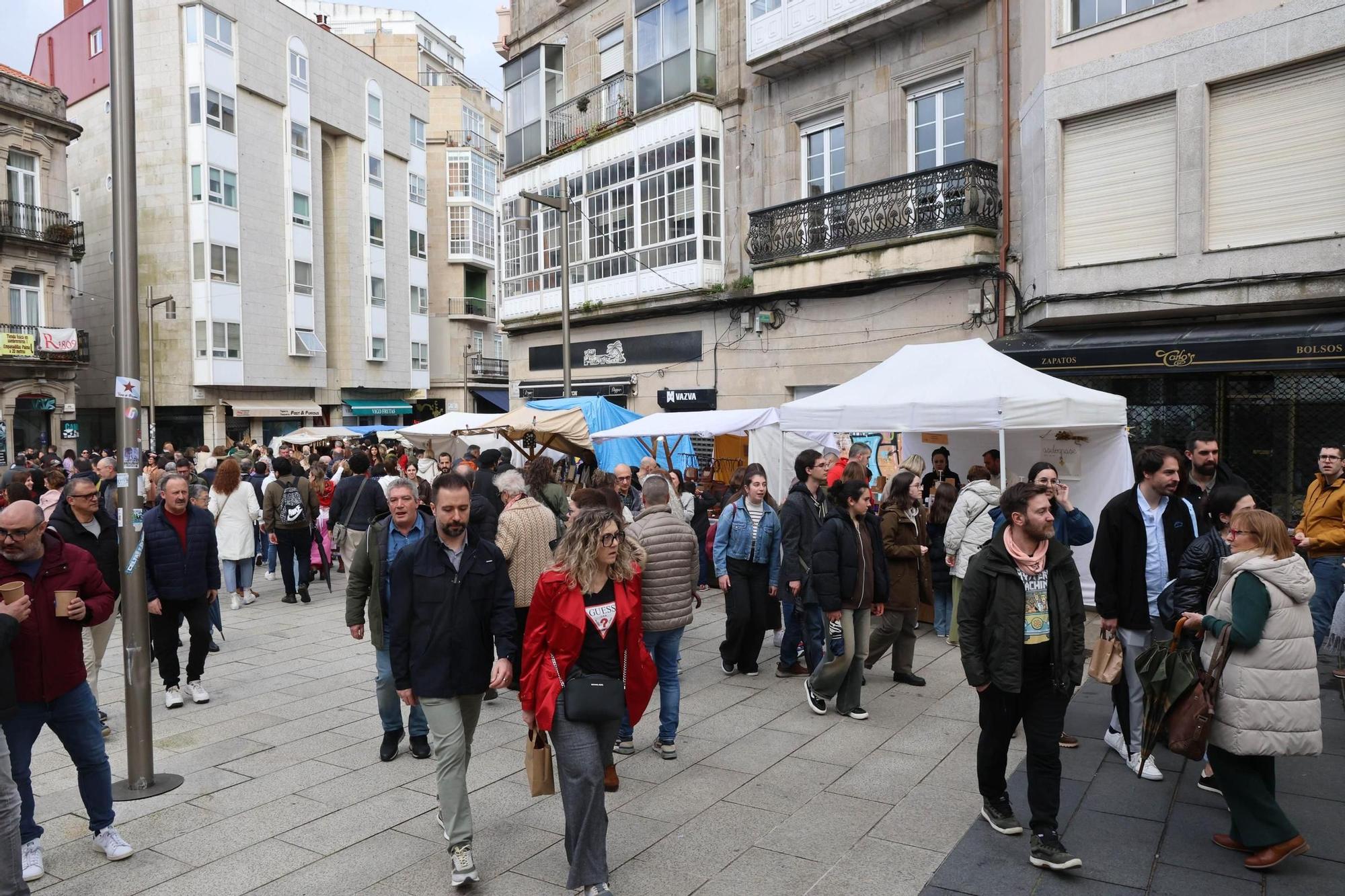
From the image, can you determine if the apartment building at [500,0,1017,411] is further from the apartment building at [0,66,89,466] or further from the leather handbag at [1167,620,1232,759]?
the apartment building at [0,66,89,466]

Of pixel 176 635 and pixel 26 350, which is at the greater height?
pixel 26 350

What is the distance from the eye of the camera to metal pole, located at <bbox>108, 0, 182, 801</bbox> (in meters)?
5.38

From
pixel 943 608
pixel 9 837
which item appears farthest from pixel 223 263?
pixel 9 837

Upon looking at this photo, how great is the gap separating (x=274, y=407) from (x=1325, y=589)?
36685 millimetres

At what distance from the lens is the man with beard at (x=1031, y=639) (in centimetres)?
437

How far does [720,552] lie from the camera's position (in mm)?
7668

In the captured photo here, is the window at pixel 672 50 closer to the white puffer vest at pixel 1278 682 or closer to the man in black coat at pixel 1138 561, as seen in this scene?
the man in black coat at pixel 1138 561

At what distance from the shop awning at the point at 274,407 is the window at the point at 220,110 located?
10.5 metres

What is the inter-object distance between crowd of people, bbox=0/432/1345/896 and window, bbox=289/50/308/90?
3538 centimetres

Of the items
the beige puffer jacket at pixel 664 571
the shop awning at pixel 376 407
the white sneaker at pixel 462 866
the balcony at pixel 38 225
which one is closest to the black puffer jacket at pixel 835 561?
the beige puffer jacket at pixel 664 571

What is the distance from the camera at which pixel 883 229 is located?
15094mm

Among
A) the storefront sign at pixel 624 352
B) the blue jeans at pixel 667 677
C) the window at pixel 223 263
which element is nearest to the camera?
the blue jeans at pixel 667 677

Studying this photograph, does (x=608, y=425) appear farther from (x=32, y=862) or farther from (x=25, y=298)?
(x=25, y=298)

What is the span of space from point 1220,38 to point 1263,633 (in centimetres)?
995
